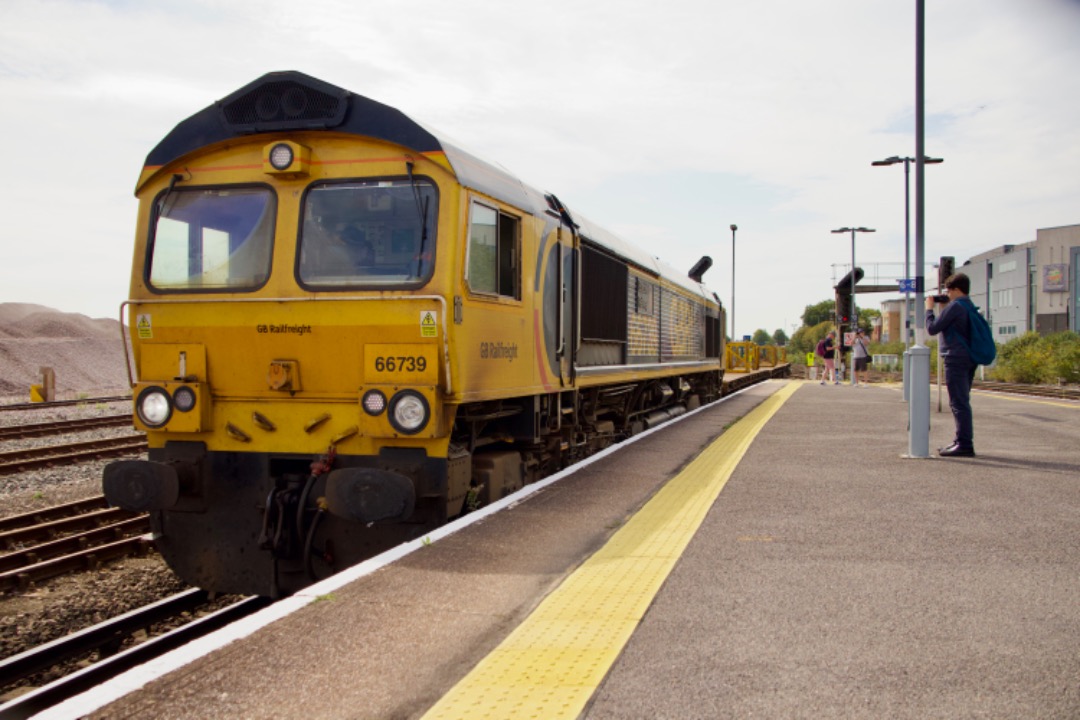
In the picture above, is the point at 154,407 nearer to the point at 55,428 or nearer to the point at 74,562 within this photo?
the point at 74,562

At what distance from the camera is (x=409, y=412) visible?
5.80 meters

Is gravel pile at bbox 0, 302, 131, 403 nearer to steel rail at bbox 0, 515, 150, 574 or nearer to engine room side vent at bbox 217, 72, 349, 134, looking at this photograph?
steel rail at bbox 0, 515, 150, 574

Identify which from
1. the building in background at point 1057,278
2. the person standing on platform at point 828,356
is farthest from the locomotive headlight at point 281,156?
the building in background at point 1057,278

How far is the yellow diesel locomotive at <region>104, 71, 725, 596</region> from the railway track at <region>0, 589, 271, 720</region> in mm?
347

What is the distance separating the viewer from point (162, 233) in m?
6.65

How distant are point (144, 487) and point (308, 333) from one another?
1.48 metres

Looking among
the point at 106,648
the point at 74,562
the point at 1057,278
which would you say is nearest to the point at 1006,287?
the point at 1057,278

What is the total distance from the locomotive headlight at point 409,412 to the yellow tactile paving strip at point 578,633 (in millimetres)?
1402

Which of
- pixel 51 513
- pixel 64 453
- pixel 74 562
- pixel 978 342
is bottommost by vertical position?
pixel 74 562

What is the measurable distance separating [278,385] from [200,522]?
116cm

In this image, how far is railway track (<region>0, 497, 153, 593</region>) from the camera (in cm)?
709

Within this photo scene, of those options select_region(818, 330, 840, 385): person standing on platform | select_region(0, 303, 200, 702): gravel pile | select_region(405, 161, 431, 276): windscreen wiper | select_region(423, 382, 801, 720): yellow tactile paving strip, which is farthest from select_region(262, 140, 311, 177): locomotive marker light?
select_region(818, 330, 840, 385): person standing on platform

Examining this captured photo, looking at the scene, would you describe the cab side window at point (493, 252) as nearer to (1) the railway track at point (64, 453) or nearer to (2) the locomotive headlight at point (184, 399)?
(2) the locomotive headlight at point (184, 399)

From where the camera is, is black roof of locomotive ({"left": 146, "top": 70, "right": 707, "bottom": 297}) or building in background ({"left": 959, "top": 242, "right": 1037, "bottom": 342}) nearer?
black roof of locomotive ({"left": 146, "top": 70, "right": 707, "bottom": 297})
